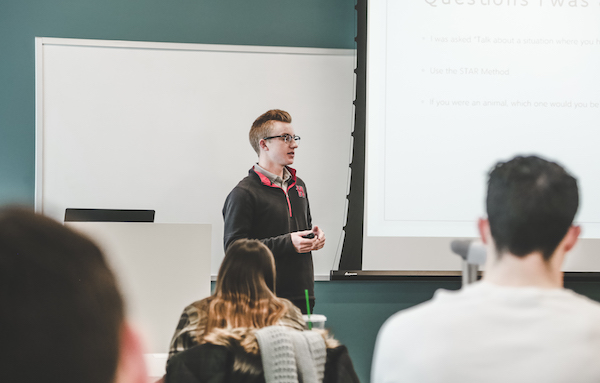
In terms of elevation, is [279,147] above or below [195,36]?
below

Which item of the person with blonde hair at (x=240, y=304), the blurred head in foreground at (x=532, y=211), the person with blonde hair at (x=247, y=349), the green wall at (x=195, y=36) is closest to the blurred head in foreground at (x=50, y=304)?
the blurred head in foreground at (x=532, y=211)

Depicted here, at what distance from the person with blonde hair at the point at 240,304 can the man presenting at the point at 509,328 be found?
55 centimetres

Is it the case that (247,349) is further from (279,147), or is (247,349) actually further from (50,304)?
(279,147)

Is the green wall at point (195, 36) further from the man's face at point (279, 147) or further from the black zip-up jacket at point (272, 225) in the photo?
the man's face at point (279, 147)

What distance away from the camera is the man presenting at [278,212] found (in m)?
2.22

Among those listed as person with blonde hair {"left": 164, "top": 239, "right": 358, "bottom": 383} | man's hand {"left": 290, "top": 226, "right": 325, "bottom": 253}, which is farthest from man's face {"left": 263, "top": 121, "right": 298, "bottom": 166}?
person with blonde hair {"left": 164, "top": 239, "right": 358, "bottom": 383}

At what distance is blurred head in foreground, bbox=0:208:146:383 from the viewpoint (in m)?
0.31

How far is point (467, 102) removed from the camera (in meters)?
2.66

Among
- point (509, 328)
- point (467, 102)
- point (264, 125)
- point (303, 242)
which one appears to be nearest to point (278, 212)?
point (303, 242)

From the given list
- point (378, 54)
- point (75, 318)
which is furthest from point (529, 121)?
point (75, 318)

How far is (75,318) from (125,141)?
273 centimetres

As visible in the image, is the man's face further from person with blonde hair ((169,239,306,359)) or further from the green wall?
person with blonde hair ((169,239,306,359))

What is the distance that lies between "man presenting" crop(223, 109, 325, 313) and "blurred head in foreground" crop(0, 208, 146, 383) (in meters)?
1.84

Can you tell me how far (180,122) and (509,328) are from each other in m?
2.47
